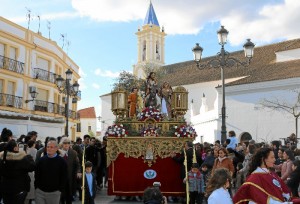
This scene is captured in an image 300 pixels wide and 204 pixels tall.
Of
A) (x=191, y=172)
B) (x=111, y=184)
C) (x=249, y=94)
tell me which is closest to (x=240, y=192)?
(x=191, y=172)

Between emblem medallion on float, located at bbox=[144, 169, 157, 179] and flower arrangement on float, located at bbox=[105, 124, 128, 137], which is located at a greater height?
flower arrangement on float, located at bbox=[105, 124, 128, 137]

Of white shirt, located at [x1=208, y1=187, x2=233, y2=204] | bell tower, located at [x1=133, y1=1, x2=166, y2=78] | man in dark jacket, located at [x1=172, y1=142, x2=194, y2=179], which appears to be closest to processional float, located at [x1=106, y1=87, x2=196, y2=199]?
man in dark jacket, located at [x1=172, y1=142, x2=194, y2=179]

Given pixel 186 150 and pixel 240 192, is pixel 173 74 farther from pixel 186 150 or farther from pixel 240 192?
pixel 240 192

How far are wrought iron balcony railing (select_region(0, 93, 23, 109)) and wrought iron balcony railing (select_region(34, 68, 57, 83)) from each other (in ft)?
8.75

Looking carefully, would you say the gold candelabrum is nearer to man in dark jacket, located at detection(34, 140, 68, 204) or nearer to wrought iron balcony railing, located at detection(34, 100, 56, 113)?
man in dark jacket, located at detection(34, 140, 68, 204)

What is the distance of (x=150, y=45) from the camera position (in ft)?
216

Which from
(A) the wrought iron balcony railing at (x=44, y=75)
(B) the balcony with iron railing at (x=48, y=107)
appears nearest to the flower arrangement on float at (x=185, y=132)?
(B) the balcony with iron railing at (x=48, y=107)

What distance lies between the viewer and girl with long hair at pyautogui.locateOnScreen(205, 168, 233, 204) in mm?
4637

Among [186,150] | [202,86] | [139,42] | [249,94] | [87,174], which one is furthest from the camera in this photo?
[139,42]

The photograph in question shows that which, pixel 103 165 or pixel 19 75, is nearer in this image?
pixel 103 165

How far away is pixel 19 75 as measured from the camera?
28.9 metres

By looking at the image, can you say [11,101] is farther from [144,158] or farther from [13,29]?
[144,158]

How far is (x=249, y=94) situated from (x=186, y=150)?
2539cm

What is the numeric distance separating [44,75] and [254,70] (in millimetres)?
20402
